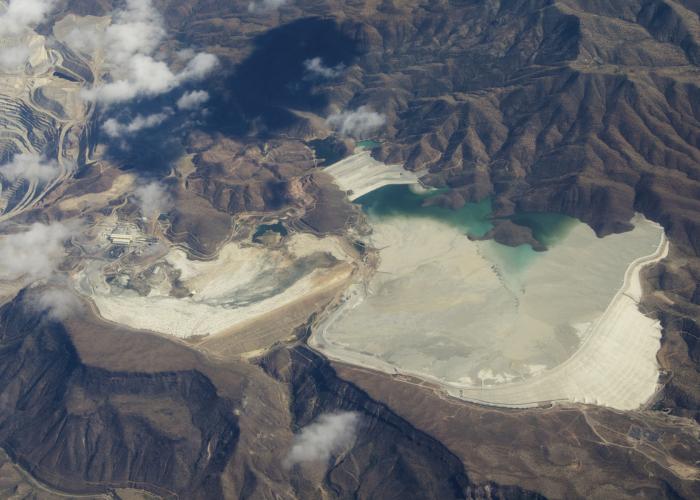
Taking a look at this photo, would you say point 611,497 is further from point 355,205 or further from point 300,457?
point 355,205

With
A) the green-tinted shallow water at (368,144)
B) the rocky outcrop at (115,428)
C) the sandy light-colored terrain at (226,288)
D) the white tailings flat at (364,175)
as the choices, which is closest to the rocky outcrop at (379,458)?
the rocky outcrop at (115,428)

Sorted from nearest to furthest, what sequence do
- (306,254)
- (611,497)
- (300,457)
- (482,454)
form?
(611,497) < (482,454) < (300,457) < (306,254)

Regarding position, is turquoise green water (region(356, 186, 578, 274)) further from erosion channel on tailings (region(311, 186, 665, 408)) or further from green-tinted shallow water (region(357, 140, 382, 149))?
green-tinted shallow water (region(357, 140, 382, 149))

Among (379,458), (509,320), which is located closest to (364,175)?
(509,320)

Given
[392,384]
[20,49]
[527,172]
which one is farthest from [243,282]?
[20,49]

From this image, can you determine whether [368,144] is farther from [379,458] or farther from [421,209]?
[379,458]

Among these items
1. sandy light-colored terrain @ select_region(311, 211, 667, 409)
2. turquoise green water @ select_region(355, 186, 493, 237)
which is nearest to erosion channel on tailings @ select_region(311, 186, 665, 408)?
sandy light-colored terrain @ select_region(311, 211, 667, 409)
